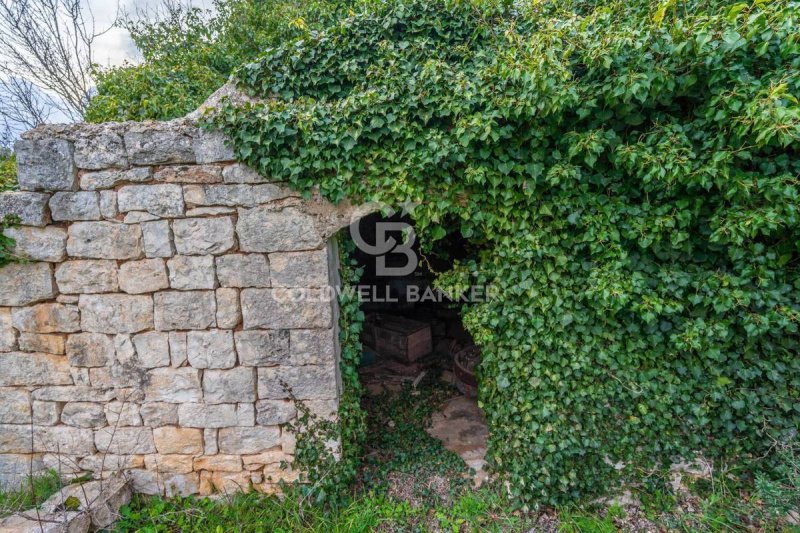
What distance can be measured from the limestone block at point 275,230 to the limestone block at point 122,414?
1588 millimetres

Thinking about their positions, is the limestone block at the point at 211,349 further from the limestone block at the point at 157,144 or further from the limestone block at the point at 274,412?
the limestone block at the point at 157,144

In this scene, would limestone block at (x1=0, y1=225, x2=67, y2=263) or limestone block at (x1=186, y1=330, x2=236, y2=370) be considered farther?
limestone block at (x1=186, y1=330, x2=236, y2=370)

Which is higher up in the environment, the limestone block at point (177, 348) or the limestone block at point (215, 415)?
the limestone block at point (177, 348)

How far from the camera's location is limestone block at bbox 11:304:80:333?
108 inches

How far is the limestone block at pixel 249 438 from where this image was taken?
290 cm

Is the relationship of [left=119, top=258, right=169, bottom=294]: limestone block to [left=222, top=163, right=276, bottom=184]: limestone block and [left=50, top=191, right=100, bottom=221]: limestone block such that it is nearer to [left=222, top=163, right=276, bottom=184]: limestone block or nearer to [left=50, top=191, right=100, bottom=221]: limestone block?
[left=50, top=191, right=100, bottom=221]: limestone block

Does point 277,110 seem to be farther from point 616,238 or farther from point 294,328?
point 616,238

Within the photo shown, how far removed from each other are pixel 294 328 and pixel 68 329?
5.66 feet

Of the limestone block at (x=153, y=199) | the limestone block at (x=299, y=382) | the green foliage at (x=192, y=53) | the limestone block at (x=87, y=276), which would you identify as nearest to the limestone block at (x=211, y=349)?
the limestone block at (x=299, y=382)

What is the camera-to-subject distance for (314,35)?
2.91 metres

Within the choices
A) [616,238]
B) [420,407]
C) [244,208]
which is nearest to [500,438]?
[420,407]

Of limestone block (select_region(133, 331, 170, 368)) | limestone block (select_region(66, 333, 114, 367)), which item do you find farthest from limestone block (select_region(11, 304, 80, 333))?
limestone block (select_region(133, 331, 170, 368))

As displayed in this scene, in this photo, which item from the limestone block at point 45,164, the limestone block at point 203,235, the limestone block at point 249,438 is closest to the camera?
the limestone block at point 45,164

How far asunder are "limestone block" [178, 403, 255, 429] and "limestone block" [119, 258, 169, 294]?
0.96 m
